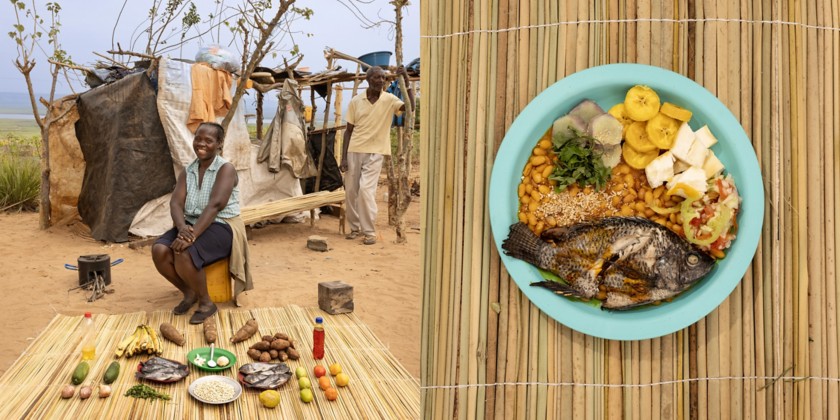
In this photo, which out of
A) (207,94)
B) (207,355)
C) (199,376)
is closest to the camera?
(199,376)

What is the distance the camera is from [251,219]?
24.3 ft

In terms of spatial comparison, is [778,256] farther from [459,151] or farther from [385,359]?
[385,359]

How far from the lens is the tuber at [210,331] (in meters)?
4.04

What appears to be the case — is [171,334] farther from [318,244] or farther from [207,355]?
[318,244]

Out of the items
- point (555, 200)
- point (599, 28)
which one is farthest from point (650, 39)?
point (555, 200)

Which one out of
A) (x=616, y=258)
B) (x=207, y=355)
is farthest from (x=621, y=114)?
(x=207, y=355)

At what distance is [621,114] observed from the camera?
1.46 m

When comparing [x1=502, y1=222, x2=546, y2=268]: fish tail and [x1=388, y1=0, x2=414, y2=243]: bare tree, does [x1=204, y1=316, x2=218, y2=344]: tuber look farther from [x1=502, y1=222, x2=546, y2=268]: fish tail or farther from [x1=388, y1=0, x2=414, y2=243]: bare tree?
[x1=388, y1=0, x2=414, y2=243]: bare tree

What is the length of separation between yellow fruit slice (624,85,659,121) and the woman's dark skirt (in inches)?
147

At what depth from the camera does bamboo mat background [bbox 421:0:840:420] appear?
1452mm

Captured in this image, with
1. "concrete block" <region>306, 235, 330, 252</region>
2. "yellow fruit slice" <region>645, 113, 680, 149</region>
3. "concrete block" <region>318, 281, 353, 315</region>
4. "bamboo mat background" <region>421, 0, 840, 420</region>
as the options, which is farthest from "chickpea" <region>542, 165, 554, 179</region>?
"concrete block" <region>306, 235, 330, 252</region>

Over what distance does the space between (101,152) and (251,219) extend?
2024mm

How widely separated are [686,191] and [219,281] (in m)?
4.17

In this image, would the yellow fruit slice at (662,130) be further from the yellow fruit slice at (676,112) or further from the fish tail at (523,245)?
the fish tail at (523,245)
